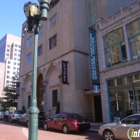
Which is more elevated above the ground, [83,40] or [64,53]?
[83,40]

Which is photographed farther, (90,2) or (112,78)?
(90,2)

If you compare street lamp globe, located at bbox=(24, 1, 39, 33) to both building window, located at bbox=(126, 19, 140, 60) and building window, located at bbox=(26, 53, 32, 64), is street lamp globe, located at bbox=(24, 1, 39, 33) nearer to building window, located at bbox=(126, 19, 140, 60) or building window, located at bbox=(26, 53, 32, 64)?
building window, located at bbox=(126, 19, 140, 60)

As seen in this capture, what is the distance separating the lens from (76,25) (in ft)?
78.3

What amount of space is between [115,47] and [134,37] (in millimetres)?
2226

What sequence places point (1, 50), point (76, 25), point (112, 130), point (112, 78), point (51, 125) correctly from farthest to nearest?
point (1, 50) < point (76, 25) < point (112, 78) < point (51, 125) < point (112, 130)

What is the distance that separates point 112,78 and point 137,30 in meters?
5.21

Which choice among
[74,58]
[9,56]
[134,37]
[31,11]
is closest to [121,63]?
[134,37]

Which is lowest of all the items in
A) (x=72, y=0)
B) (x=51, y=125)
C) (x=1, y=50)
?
(x=51, y=125)

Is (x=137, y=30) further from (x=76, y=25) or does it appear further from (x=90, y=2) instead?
(x=90, y=2)

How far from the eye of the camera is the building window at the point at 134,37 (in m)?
15.7

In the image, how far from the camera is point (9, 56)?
124438 millimetres

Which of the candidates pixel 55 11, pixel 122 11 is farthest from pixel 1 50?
pixel 122 11

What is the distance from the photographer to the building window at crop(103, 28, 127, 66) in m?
16.9

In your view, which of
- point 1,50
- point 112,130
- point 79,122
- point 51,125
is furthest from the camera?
point 1,50
